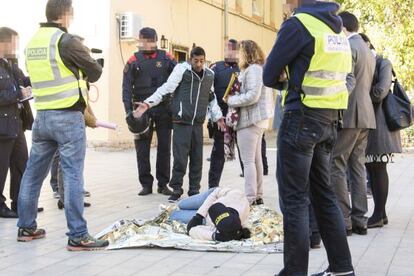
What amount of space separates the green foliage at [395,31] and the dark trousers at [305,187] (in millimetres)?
12726

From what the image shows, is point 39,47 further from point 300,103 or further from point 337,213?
point 337,213

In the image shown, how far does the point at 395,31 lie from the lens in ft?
54.0

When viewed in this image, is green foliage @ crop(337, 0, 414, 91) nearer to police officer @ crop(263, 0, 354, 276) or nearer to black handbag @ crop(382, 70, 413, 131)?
black handbag @ crop(382, 70, 413, 131)

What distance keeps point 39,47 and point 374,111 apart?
3172mm

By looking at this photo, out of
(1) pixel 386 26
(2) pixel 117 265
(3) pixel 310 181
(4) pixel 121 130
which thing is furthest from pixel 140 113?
(1) pixel 386 26

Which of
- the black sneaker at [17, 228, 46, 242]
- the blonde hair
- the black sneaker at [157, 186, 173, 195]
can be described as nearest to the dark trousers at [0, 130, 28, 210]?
the black sneaker at [17, 228, 46, 242]

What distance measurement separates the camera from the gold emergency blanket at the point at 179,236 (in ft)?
18.3

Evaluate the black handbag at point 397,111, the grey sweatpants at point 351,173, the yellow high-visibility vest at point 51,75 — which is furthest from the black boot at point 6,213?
the black handbag at point 397,111

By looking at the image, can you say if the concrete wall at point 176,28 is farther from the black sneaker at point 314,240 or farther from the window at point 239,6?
the black sneaker at point 314,240

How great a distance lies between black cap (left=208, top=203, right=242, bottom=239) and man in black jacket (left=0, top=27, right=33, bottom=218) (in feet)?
7.79

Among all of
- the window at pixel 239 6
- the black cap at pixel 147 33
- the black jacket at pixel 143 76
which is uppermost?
the window at pixel 239 6

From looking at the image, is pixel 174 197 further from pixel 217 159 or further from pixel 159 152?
pixel 159 152

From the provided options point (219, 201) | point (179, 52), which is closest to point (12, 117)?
point (219, 201)

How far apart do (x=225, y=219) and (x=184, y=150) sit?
2.62 m
